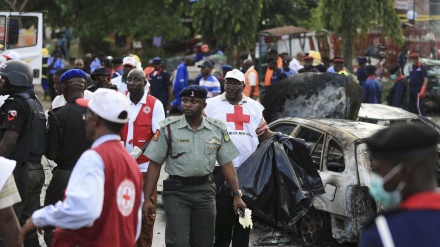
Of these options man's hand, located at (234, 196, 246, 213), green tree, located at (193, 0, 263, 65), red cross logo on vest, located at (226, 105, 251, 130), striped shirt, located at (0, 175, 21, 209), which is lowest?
man's hand, located at (234, 196, 246, 213)

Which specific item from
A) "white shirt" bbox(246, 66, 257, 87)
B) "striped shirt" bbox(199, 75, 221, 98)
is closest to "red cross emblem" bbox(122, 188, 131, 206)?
"striped shirt" bbox(199, 75, 221, 98)

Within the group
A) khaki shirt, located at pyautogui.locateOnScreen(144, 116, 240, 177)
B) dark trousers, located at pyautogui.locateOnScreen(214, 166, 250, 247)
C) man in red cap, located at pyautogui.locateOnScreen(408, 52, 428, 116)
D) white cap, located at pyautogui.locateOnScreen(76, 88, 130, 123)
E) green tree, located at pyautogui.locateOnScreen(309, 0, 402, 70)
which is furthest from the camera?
green tree, located at pyautogui.locateOnScreen(309, 0, 402, 70)

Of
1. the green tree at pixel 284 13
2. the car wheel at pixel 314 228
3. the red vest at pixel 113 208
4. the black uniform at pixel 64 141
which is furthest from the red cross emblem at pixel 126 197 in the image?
the green tree at pixel 284 13

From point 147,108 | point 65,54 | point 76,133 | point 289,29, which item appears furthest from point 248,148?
point 65,54

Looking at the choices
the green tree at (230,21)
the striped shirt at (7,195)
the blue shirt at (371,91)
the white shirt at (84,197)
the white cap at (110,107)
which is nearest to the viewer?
the white shirt at (84,197)

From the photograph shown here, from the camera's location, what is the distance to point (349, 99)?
11992mm

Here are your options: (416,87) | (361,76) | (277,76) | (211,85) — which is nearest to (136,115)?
(211,85)

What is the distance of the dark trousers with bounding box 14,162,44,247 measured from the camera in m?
7.15

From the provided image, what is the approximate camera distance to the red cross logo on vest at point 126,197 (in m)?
4.71

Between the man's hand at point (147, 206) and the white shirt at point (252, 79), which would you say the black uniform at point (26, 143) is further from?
the white shirt at point (252, 79)

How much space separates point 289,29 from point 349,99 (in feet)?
53.5

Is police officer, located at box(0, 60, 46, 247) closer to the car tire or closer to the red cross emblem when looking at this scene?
the red cross emblem

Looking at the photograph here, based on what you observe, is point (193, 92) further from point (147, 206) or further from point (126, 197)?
point (126, 197)

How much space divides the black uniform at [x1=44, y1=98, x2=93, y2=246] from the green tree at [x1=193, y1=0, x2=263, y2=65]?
19543 mm
